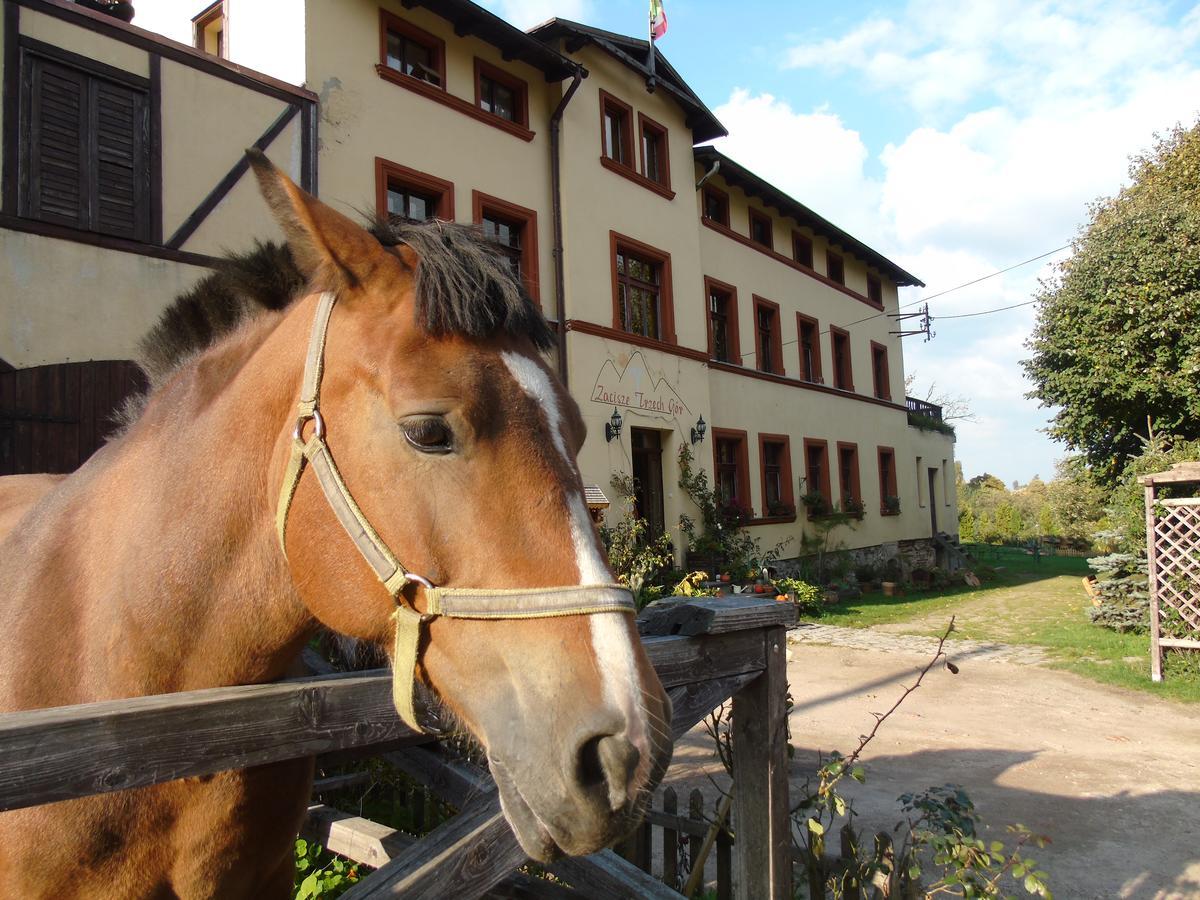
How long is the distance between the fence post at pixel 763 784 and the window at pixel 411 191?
875 centimetres

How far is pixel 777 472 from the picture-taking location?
18.3 metres

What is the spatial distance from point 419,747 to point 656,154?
47.3ft

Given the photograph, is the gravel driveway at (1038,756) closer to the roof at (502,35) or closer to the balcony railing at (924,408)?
the roof at (502,35)

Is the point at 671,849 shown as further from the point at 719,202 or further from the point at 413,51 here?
the point at 719,202

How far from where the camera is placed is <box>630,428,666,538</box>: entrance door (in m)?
14.2

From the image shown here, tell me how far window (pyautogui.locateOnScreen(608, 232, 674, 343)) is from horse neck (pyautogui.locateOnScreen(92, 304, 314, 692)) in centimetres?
Answer: 1226

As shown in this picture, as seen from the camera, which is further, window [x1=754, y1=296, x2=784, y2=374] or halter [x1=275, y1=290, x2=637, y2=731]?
window [x1=754, y1=296, x2=784, y2=374]

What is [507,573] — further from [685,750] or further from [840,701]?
[840,701]

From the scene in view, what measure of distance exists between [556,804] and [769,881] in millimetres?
1726

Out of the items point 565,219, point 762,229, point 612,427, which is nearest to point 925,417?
point 762,229

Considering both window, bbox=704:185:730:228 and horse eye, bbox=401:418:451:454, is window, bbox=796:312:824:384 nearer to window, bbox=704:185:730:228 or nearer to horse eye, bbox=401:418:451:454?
window, bbox=704:185:730:228

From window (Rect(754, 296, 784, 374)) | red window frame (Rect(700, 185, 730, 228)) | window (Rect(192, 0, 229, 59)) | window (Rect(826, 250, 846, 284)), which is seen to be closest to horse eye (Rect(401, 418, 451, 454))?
window (Rect(192, 0, 229, 59))

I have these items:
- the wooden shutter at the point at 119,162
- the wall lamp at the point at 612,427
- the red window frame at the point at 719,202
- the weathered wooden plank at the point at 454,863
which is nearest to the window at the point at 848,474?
the red window frame at the point at 719,202

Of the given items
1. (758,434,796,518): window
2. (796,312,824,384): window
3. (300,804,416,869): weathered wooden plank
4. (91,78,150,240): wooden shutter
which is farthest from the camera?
(796,312,824,384): window
